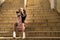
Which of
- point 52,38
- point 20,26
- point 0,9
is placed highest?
point 0,9

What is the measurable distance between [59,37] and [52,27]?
754 millimetres

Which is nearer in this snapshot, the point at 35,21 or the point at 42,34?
the point at 42,34

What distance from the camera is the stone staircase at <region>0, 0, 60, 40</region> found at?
5008mm

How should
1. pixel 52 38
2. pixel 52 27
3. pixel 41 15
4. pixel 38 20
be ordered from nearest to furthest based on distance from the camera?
pixel 52 38 < pixel 52 27 < pixel 38 20 < pixel 41 15

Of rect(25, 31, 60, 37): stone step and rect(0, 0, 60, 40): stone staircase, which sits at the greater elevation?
rect(0, 0, 60, 40): stone staircase

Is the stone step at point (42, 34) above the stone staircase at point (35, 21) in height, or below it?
below

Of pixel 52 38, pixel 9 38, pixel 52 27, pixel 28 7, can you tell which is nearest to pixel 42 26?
pixel 52 27

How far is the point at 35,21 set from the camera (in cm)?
595

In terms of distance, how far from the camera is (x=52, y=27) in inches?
213

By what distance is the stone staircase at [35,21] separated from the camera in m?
5.01

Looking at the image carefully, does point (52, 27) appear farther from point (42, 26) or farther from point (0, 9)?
point (0, 9)

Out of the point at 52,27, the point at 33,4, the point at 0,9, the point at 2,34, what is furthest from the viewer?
the point at 33,4

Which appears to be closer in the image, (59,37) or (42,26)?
(59,37)

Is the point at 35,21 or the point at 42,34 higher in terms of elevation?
the point at 35,21
